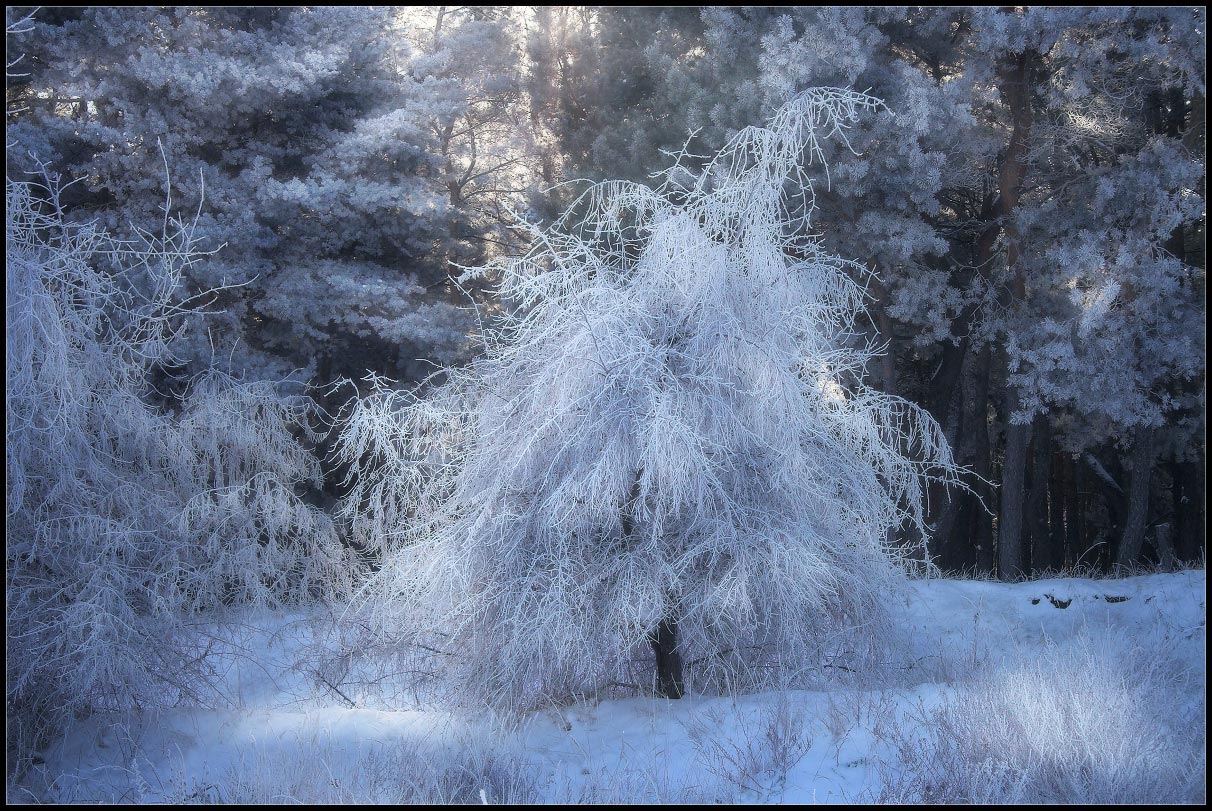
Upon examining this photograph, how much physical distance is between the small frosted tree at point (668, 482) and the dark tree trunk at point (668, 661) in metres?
0.02

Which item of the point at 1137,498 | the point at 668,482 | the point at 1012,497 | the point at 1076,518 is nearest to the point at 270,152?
the point at 668,482

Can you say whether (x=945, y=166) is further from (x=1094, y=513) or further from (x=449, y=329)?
(x=1094, y=513)

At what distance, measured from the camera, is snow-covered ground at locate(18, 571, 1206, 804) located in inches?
199

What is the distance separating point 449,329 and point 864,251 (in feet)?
19.5

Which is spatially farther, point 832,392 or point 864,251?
point 864,251

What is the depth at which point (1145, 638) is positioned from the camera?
26.3 feet

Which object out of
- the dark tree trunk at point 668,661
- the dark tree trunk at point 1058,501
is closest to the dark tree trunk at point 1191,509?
the dark tree trunk at point 1058,501

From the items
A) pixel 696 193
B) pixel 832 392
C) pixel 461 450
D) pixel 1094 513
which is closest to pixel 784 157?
pixel 696 193

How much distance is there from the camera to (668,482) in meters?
6.32

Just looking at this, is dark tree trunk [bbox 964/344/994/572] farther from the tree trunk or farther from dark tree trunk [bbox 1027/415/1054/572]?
the tree trunk

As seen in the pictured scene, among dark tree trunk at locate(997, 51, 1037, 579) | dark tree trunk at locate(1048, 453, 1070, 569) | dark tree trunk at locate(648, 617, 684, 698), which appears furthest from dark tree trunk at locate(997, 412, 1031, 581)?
dark tree trunk at locate(648, 617, 684, 698)

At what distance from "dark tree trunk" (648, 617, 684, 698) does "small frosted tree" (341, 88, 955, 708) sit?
0.05ft

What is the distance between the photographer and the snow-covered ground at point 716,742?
16.6 ft

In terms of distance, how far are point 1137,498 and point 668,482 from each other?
11.6 metres
